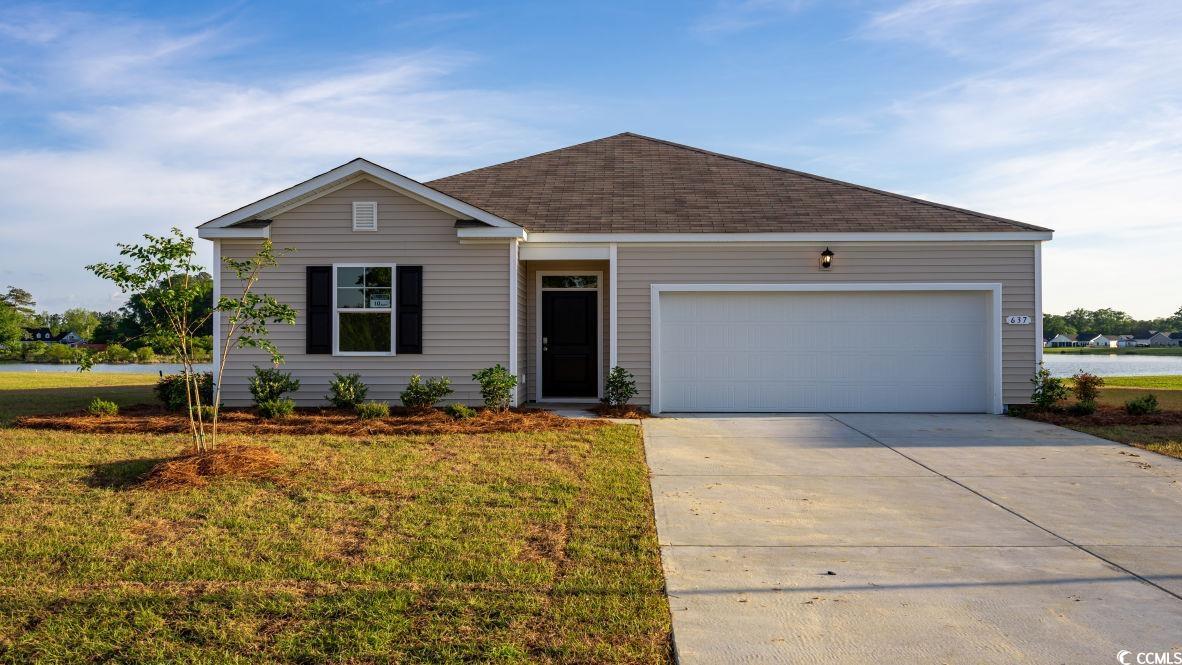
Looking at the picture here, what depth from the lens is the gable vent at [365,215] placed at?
11.1 metres

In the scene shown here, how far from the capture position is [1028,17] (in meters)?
10.8

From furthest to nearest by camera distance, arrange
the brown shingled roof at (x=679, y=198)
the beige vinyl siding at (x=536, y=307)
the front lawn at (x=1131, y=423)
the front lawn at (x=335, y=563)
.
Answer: the beige vinyl siding at (x=536, y=307), the brown shingled roof at (x=679, y=198), the front lawn at (x=1131, y=423), the front lawn at (x=335, y=563)

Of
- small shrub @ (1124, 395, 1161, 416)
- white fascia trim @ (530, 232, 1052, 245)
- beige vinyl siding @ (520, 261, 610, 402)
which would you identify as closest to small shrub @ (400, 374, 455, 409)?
beige vinyl siding @ (520, 261, 610, 402)

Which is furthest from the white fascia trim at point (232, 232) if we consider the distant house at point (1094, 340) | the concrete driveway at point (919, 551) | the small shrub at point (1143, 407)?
the distant house at point (1094, 340)

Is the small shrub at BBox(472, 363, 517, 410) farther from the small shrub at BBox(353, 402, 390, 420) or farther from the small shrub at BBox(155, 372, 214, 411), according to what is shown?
the small shrub at BBox(155, 372, 214, 411)

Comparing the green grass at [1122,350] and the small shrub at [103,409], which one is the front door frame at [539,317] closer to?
the small shrub at [103,409]

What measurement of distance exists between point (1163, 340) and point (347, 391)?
57487 millimetres

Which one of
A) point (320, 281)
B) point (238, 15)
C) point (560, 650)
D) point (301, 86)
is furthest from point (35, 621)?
point (301, 86)

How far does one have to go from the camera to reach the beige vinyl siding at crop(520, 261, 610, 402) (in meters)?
12.3

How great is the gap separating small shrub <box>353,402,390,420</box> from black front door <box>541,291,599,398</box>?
316cm

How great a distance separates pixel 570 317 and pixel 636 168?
3742mm

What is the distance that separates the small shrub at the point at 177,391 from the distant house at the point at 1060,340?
51.8 metres

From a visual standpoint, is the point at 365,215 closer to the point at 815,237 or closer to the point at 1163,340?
the point at 815,237

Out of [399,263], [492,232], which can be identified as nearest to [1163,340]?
[492,232]
